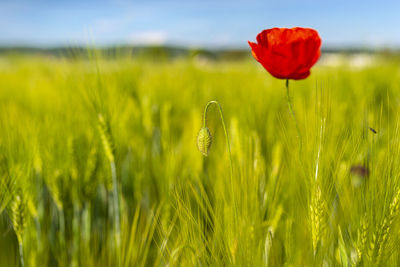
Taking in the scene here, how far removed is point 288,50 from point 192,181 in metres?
0.39

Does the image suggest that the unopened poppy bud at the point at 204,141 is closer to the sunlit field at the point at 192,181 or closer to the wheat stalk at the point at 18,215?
the sunlit field at the point at 192,181

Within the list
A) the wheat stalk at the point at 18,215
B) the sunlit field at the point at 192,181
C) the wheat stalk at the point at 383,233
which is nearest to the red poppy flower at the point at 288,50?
the sunlit field at the point at 192,181

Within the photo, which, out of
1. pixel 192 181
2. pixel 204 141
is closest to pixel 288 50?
pixel 204 141

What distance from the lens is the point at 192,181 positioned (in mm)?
698

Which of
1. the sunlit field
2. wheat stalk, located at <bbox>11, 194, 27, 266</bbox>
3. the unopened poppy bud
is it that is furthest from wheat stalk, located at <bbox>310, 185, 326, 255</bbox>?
wheat stalk, located at <bbox>11, 194, 27, 266</bbox>

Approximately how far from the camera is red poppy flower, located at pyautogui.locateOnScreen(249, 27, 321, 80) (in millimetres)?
378

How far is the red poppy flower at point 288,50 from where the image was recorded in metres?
0.38

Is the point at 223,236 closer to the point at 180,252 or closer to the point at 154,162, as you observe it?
the point at 180,252

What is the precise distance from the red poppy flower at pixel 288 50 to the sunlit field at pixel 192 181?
1.3 inches

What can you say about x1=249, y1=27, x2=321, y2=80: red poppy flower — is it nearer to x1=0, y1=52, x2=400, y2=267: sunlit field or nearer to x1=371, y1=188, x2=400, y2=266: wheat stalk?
x1=0, y1=52, x2=400, y2=267: sunlit field

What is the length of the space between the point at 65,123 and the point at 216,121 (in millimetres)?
424

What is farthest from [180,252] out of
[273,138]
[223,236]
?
[273,138]

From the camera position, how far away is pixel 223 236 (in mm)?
401

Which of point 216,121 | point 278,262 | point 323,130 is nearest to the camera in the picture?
point 323,130
